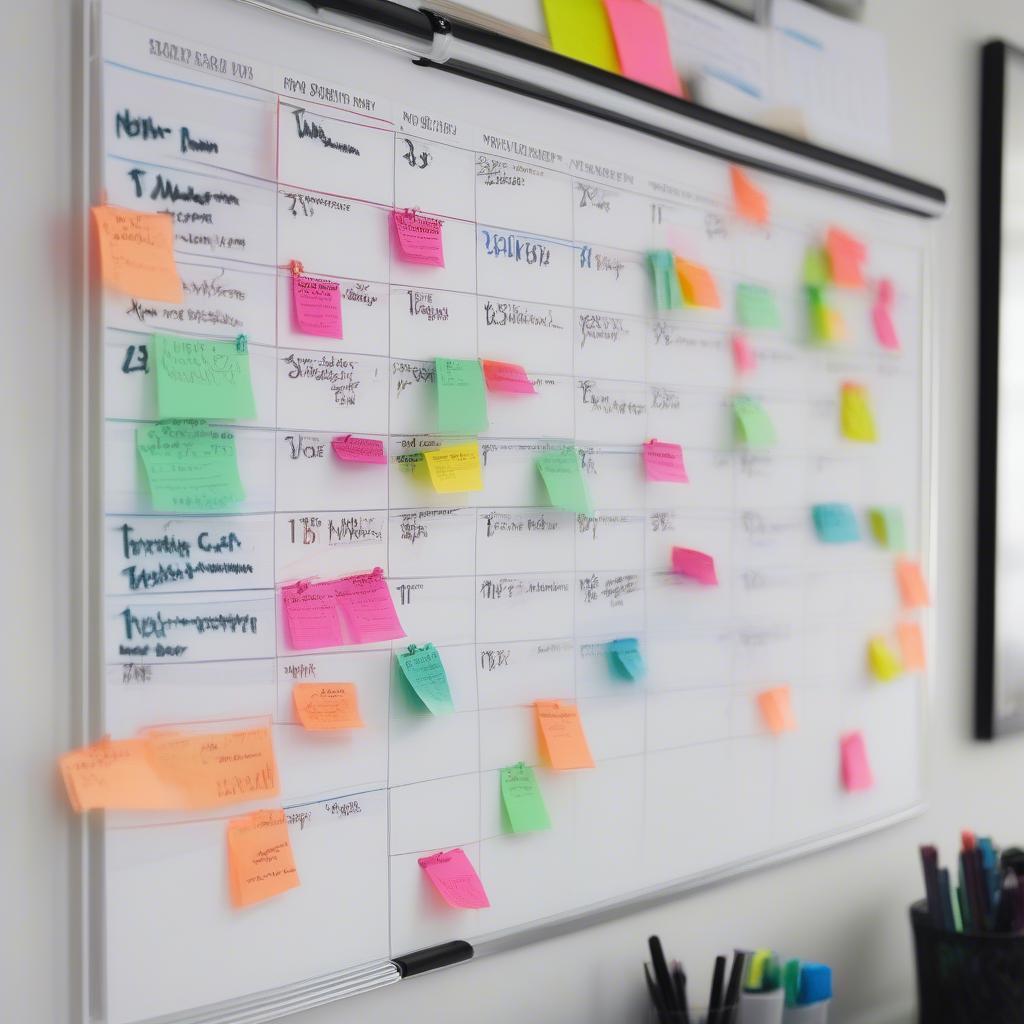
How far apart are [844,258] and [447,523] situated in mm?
778

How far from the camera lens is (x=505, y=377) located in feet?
3.73

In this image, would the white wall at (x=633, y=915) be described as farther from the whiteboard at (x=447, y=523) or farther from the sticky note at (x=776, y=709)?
the sticky note at (x=776, y=709)

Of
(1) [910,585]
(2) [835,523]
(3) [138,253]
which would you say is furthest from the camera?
(1) [910,585]

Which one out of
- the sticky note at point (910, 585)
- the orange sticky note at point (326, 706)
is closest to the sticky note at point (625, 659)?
the orange sticky note at point (326, 706)

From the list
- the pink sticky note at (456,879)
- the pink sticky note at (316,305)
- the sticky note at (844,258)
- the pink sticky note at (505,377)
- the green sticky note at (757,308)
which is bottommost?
the pink sticky note at (456,879)

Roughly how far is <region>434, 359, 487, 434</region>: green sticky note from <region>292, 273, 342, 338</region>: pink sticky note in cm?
12

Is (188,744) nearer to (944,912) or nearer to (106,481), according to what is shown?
(106,481)

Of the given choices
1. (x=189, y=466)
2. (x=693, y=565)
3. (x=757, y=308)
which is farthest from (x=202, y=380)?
(x=757, y=308)

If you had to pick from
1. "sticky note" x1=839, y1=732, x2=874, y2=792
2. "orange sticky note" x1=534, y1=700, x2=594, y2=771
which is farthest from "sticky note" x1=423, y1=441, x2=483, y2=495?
"sticky note" x1=839, y1=732, x2=874, y2=792

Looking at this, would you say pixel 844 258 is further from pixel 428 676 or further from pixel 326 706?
pixel 326 706

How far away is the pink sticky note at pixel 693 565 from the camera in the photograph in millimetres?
1317

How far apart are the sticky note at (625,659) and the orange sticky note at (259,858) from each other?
425 mm

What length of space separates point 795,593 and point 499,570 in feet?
1.69

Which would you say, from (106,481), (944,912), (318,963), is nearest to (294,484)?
(106,481)
